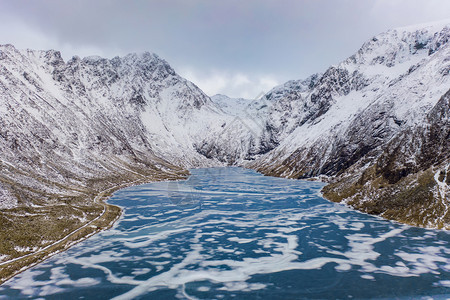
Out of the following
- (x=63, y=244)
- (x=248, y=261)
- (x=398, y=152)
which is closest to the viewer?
(x=248, y=261)

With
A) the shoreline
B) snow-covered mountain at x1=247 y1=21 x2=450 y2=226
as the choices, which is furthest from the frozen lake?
snow-covered mountain at x1=247 y1=21 x2=450 y2=226

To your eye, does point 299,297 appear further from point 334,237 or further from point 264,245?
point 334,237

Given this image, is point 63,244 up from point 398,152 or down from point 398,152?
down

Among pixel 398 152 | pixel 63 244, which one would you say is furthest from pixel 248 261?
pixel 398 152

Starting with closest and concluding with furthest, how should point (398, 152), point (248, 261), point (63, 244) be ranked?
1. point (248, 261)
2. point (63, 244)
3. point (398, 152)

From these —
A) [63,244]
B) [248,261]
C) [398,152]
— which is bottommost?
[248,261]

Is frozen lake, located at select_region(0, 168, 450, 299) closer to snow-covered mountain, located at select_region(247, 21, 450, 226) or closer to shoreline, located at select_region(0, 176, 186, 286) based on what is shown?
shoreline, located at select_region(0, 176, 186, 286)

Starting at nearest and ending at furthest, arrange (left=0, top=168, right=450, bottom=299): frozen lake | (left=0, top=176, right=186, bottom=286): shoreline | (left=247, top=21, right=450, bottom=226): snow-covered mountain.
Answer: (left=0, top=168, right=450, bottom=299): frozen lake < (left=0, top=176, right=186, bottom=286): shoreline < (left=247, top=21, right=450, bottom=226): snow-covered mountain

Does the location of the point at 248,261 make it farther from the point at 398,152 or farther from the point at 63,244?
the point at 398,152

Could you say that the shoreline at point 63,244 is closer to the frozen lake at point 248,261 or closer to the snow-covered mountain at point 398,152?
the frozen lake at point 248,261

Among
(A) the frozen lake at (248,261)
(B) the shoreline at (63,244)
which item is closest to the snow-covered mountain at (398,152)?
(A) the frozen lake at (248,261)

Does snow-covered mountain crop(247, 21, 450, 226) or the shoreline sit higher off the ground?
snow-covered mountain crop(247, 21, 450, 226)

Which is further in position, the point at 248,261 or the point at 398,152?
the point at 398,152
